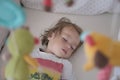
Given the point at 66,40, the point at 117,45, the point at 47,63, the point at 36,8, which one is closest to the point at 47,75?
the point at 47,63

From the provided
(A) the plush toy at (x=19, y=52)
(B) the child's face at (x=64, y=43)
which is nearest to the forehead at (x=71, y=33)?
(B) the child's face at (x=64, y=43)

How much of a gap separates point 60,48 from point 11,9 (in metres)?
0.64

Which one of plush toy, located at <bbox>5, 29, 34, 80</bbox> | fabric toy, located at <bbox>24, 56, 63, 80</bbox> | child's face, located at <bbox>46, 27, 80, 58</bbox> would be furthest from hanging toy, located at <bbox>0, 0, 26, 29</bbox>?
child's face, located at <bbox>46, 27, 80, 58</bbox>

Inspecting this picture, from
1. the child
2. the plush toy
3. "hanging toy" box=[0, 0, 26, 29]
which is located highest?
the child

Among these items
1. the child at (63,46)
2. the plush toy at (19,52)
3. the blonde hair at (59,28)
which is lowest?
the plush toy at (19,52)

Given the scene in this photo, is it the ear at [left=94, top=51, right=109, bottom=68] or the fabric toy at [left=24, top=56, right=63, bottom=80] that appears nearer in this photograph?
the ear at [left=94, top=51, right=109, bottom=68]

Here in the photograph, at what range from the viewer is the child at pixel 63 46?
109cm

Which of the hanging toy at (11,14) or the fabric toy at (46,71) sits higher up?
the fabric toy at (46,71)

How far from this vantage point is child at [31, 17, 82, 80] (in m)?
1.09

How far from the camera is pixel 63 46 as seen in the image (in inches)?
42.8

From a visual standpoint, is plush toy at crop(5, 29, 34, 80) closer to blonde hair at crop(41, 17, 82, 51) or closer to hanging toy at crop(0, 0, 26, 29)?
hanging toy at crop(0, 0, 26, 29)

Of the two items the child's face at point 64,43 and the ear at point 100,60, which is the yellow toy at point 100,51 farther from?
the child's face at point 64,43

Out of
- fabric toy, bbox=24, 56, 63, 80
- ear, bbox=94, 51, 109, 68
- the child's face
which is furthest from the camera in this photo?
the child's face

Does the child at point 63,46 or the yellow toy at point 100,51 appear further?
the child at point 63,46
